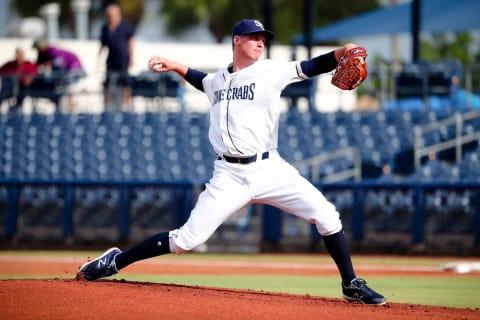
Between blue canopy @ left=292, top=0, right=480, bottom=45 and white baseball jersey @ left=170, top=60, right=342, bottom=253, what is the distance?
13.3 meters

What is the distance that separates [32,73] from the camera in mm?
18047

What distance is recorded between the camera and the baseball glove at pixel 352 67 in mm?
7039

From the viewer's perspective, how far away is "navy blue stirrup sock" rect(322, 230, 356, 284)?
735 cm

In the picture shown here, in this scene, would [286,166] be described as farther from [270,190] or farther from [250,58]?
[250,58]

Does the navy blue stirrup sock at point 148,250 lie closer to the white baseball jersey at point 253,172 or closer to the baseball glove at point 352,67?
the white baseball jersey at point 253,172

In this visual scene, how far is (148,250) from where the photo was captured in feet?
24.8

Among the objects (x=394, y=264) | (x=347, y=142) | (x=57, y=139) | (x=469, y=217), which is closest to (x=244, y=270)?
(x=394, y=264)

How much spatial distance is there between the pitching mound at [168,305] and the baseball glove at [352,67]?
1.64 meters

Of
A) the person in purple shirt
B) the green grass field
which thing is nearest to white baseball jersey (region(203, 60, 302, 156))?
the green grass field

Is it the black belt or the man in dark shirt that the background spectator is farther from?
the black belt

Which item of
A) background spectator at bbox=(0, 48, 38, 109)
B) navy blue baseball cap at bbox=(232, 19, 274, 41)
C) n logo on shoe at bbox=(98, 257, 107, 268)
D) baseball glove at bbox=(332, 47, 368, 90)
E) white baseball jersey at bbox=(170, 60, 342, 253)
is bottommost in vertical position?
n logo on shoe at bbox=(98, 257, 107, 268)

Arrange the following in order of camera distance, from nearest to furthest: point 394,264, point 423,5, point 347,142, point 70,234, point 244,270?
point 244,270 → point 394,264 → point 70,234 → point 347,142 → point 423,5

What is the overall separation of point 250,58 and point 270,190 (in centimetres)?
101

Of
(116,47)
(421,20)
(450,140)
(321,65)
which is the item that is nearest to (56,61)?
(116,47)
